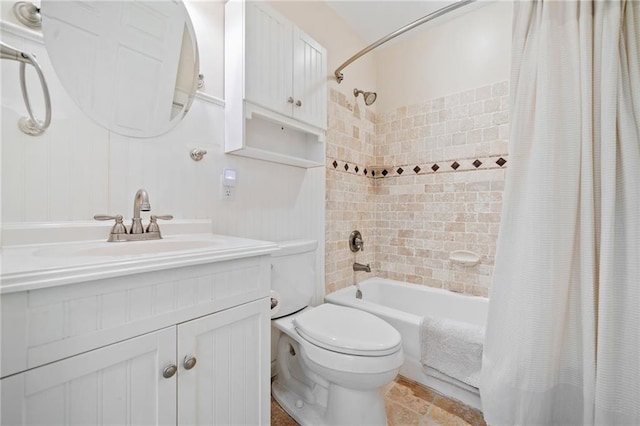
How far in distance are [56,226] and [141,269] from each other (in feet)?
1.76

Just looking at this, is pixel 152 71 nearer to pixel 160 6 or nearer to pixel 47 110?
pixel 160 6

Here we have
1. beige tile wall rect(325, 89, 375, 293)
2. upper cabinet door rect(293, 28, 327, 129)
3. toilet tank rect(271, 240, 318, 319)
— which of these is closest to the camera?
toilet tank rect(271, 240, 318, 319)

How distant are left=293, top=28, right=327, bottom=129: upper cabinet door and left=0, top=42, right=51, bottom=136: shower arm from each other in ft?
3.34

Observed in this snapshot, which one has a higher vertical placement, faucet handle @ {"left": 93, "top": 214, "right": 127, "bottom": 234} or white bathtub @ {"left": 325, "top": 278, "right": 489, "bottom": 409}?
faucet handle @ {"left": 93, "top": 214, "right": 127, "bottom": 234}

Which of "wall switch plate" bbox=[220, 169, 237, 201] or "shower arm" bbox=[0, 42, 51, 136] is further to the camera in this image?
"wall switch plate" bbox=[220, 169, 237, 201]

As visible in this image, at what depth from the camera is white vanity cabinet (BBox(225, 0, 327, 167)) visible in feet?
4.30

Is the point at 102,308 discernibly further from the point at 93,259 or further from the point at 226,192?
the point at 226,192

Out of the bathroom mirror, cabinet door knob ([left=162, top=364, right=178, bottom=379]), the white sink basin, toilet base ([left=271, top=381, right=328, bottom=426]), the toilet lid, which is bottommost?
toilet base ([left=271, top=381, right=328, bottom=426])

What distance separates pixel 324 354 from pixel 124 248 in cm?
90

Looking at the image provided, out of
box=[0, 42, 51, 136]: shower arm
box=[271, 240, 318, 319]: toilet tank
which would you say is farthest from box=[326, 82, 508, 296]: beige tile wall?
box=[0, 42, 51, 136]: shower arm

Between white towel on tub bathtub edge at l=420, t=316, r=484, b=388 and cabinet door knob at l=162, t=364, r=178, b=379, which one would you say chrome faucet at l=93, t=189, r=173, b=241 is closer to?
cabinet door knob at l=162, t=364, r=178, b=379

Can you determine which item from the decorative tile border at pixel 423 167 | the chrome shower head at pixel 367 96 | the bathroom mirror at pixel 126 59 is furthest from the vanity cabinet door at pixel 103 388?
the chrome shower head at pixel 367 96

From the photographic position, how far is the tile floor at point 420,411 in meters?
1.32

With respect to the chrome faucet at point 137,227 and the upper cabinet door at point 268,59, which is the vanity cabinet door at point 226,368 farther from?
the upper cabinet door at point 268,59
